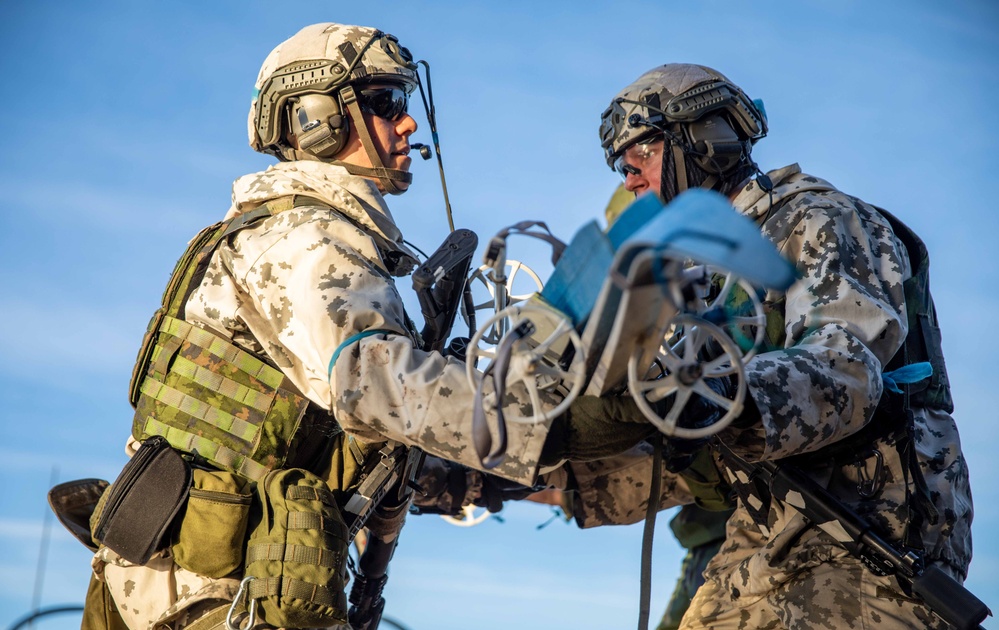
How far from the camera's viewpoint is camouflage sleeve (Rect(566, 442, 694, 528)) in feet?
22.9

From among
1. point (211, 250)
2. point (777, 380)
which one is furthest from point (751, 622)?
point (211, 250)

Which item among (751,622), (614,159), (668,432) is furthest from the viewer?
(614,159)

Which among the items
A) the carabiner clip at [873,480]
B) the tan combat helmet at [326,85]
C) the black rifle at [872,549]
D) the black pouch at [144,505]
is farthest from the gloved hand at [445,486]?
the carabiner clip at [873,480]

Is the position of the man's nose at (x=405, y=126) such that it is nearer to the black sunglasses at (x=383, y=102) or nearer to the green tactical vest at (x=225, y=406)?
the black sunglasses at (x=383, y=102)

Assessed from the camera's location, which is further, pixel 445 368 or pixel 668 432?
pixel 445 368

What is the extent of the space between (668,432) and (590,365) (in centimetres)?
35

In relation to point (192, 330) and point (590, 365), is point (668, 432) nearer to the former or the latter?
point (590, 365)

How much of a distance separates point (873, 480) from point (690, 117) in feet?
7.81

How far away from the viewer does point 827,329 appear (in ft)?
17.2

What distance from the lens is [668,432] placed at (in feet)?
12.1

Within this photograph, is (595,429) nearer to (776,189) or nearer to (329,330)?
(329,330)

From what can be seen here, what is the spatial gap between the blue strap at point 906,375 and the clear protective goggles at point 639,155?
2.06 metres

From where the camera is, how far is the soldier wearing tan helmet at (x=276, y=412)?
179 inches

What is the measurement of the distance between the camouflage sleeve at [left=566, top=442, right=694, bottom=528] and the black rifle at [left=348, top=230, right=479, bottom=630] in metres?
1.37
